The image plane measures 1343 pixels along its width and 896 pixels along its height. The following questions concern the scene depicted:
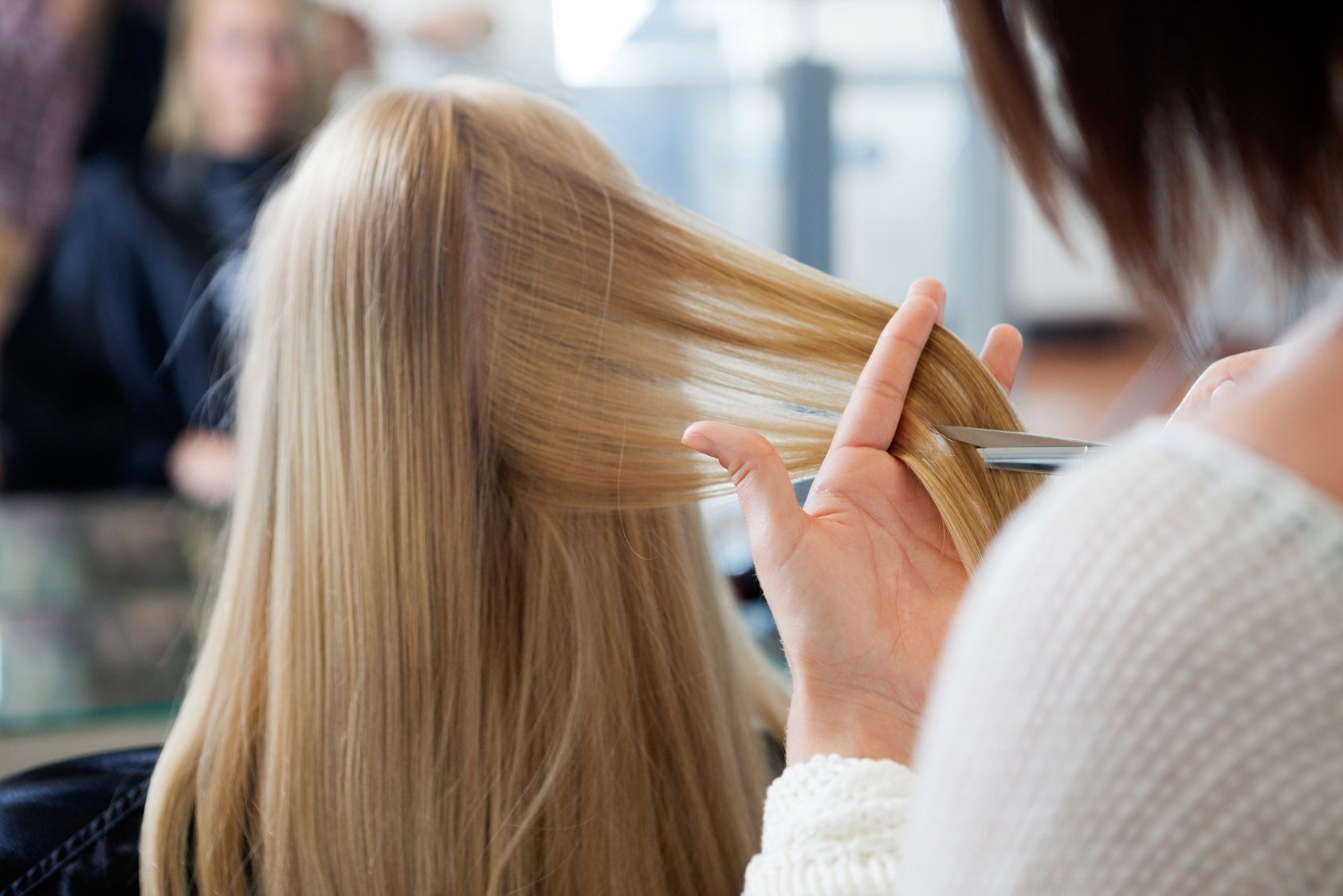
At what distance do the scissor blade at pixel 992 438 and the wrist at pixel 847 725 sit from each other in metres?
0.14

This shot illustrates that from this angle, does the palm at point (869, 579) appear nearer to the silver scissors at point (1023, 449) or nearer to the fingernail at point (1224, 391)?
the silver scissors at point (1023, 449)

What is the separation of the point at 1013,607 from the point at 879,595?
30cm

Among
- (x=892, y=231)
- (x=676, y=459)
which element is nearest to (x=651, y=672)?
(x=676, y=459)

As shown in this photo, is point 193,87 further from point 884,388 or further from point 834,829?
point 834,829

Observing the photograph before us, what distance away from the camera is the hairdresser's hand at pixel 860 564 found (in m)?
0.55

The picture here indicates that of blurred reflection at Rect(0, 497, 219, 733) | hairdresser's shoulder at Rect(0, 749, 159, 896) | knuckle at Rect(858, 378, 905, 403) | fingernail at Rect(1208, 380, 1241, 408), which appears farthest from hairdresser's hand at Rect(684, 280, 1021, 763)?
blurred reflection at Rect(0, 497, 219, 733)

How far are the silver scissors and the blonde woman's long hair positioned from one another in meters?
0.03

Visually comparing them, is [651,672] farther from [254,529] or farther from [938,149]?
[938,149]

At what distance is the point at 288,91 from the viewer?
4.02 ft

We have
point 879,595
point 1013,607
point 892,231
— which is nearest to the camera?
point 1013,607

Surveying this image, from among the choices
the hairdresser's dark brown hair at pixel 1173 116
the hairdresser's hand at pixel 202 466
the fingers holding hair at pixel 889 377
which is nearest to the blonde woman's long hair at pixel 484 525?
the fingers holding hair at pixel 889 377

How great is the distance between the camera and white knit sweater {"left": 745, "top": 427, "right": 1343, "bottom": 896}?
271mm

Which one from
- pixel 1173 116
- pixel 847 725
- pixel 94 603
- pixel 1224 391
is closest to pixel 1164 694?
pixel 1173 116

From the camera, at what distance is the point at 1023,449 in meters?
0.57
